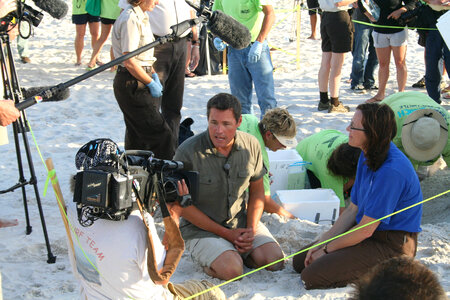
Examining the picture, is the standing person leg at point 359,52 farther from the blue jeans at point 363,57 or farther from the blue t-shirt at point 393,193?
the blue t-shirt at point 393,193

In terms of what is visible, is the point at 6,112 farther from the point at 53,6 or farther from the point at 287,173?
the point at 287,173

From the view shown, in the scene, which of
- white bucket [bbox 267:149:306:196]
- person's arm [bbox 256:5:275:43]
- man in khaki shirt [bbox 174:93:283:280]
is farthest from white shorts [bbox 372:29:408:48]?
man in khaki shirt [bbox 174:93:283:280]

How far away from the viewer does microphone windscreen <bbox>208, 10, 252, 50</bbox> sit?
2.43 m

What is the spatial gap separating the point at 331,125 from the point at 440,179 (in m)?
1.52

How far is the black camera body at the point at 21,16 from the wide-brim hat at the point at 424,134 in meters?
2.68

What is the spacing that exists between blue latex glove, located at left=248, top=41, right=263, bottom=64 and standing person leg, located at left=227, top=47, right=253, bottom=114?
129 mm

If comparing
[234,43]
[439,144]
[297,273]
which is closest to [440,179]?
[439,144]

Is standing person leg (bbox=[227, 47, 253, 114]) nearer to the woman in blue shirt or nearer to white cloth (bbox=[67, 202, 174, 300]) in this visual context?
the woman in blue shirt

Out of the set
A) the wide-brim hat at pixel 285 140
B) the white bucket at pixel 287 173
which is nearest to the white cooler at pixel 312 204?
the white bucket at pixel 287 173

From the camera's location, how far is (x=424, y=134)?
12.6ft

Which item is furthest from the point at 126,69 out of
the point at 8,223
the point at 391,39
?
the point at 391,39

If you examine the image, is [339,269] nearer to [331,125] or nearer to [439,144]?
[439,144]

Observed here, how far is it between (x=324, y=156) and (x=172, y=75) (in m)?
1.48

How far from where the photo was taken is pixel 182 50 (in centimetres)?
456
